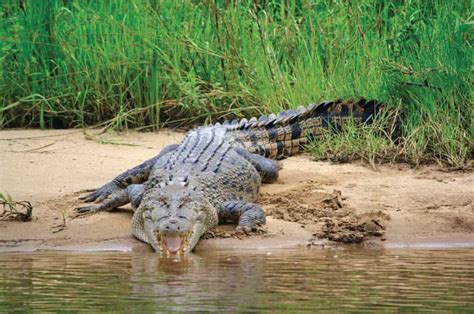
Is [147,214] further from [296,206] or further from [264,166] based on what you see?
[264,166]

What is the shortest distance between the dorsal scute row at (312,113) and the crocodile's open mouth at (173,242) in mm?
2224

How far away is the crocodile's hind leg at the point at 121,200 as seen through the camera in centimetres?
728

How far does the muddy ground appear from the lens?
21.9 feet

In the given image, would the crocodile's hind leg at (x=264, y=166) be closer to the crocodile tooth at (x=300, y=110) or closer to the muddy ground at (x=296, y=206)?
the muddy ground at (x=296, y=206)

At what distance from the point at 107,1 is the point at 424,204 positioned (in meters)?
4.08

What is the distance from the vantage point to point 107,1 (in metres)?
10.1

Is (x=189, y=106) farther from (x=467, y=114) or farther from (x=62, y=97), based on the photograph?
(x=467, y=114)

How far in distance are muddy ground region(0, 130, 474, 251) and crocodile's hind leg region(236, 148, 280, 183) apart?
65mm

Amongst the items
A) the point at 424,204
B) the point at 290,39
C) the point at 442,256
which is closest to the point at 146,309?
the point at 442,256

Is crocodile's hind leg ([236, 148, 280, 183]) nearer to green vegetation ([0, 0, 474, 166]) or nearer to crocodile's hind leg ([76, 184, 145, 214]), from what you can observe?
crocodile's hind leg ([76, 184, 145, 214])

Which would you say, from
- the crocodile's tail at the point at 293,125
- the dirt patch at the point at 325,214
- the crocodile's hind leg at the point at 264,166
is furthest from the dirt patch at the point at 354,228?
the crocodile's tail at the point at 293,125

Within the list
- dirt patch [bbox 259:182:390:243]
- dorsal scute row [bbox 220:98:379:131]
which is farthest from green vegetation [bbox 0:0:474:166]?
dirt patch [bbox 259:182:390:243]

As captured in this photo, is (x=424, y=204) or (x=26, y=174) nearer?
(x=424, y=204)

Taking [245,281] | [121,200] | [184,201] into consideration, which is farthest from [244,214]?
[245,281]
